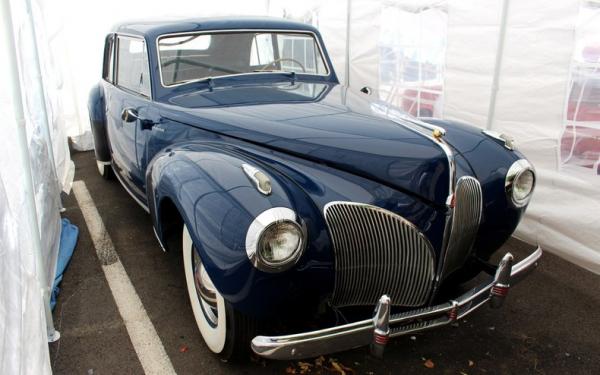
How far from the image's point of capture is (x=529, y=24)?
351cm

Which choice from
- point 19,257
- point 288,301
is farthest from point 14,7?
point 288,301

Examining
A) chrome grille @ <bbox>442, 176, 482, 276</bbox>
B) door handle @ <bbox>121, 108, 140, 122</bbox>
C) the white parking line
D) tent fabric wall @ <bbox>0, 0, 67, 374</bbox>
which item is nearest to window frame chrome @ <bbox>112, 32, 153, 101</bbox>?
door handle @ <bbox>121, 108, 140, 122</bbox>

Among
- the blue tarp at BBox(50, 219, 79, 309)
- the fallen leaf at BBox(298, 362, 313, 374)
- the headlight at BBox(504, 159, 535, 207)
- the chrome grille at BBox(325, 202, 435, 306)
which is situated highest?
the headlight at BBox(504, 159, 535, 207)

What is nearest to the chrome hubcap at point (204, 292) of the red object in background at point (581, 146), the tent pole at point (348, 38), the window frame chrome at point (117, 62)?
the window frame chrome at point (117, 62)

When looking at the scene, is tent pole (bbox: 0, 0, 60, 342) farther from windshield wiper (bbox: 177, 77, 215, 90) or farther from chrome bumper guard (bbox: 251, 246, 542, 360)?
chrome bumper guard (bbox: 251, 246, 542, 360)

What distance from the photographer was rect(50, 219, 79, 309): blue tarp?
113 inches

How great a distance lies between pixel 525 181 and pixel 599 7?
5.01 feet

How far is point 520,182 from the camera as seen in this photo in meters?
2.43

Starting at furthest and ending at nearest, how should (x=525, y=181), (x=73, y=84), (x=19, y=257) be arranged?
(x=73, y=84), (x=525, y=181), (x=19, y=257)

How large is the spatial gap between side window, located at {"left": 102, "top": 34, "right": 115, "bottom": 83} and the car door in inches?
6.4

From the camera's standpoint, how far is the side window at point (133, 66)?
320 centimetres

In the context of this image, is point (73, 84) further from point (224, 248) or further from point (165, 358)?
point (224, 248)

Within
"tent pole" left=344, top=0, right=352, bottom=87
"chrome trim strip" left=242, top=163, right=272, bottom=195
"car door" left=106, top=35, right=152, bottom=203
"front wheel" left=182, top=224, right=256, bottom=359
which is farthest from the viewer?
"tent pole" left=344, top=0, right=352, bottom=87

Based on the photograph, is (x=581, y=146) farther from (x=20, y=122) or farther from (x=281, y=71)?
(x=20, y=122)
